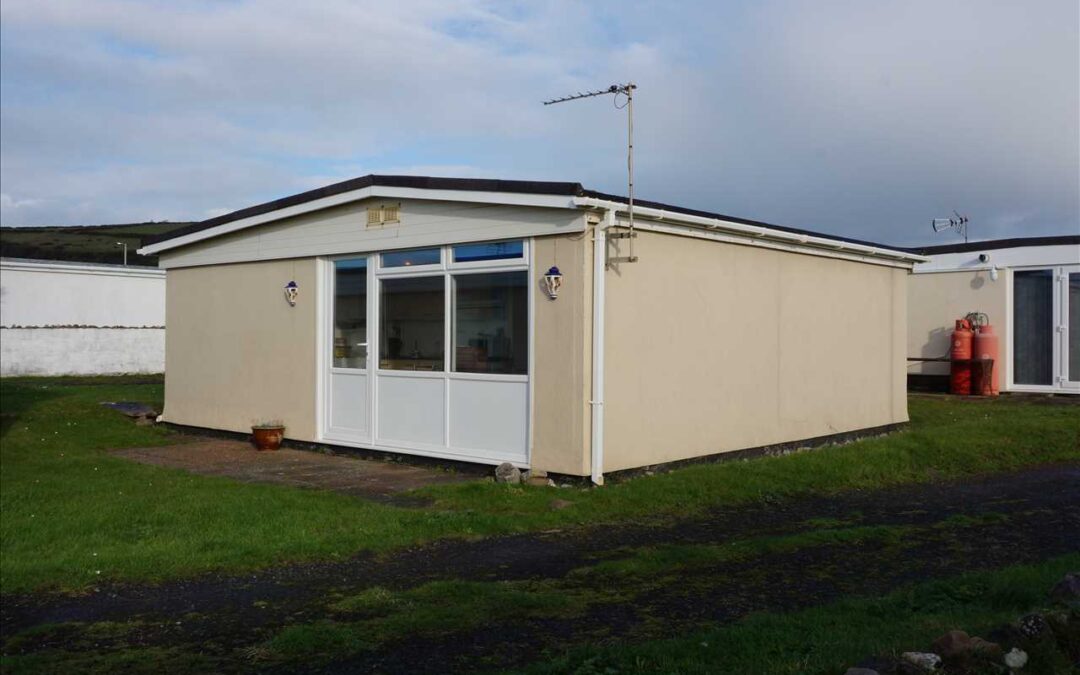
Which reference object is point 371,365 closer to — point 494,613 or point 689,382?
point 689,382

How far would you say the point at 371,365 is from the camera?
11.3 meters

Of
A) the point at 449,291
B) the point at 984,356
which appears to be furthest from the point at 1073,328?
the point at 449,291

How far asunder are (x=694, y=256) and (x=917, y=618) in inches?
233

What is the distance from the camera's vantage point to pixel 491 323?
995 centimetres

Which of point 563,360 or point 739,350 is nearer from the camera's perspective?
point 563,360

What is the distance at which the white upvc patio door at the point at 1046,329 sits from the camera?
56.2 ft

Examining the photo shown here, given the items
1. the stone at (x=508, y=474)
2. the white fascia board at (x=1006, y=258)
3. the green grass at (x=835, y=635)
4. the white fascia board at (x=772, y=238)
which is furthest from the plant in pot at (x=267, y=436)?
the white fascia board at (x=1006, y=258)

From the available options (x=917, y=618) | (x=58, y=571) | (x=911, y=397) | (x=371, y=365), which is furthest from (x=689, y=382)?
(x=911, y=397)

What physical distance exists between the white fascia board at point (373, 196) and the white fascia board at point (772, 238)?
1.68 ft

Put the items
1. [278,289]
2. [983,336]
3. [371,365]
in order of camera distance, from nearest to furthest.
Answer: [371,365]
[278,289]
[983,336]

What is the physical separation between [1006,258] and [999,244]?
0.93 ft

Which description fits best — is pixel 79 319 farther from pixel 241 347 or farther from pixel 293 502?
pixel 293 502

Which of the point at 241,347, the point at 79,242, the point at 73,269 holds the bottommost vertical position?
the point at 241,347

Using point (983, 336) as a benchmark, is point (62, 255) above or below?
above
